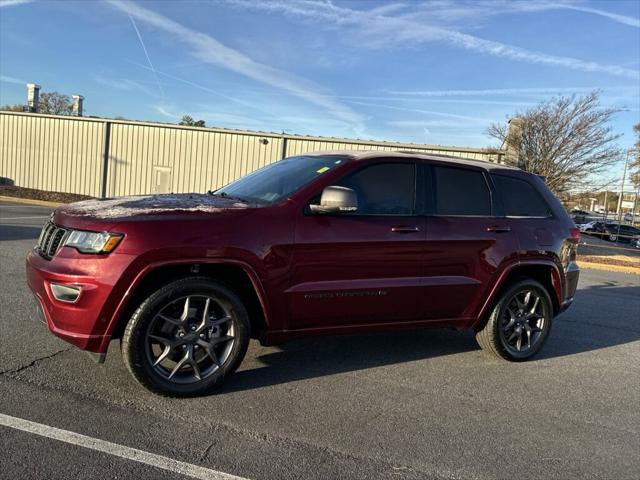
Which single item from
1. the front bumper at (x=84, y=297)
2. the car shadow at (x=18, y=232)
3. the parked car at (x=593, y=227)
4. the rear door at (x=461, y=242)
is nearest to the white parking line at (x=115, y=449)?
the front bumper at (x=84, y=297)

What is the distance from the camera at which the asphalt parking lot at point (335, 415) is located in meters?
2.90

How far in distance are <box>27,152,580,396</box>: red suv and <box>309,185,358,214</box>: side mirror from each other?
10 mm

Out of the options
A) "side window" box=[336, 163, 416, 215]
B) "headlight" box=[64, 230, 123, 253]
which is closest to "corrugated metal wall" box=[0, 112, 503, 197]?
"side window" box=[336, 163, 416, 215]

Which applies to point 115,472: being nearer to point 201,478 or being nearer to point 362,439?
point 201,478

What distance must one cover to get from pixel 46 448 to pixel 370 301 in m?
2.38

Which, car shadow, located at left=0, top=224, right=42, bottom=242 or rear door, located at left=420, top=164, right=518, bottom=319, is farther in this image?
car shadow, located at left=0, top=224, right=42, bottom=242

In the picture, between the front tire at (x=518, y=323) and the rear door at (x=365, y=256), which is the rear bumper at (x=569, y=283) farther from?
the rear door at (x=365, y=256)

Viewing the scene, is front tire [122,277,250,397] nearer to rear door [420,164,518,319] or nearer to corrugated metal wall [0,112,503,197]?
rear door [420,164,518,319]

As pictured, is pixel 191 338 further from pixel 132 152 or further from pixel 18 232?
pixel 132 152

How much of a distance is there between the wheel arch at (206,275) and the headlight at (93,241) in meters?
0.26

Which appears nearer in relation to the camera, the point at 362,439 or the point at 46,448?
the point at 46,448

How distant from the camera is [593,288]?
393 inches

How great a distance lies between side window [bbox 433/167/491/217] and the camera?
183 inches

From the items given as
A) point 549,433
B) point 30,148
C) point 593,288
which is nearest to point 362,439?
point 549,433
